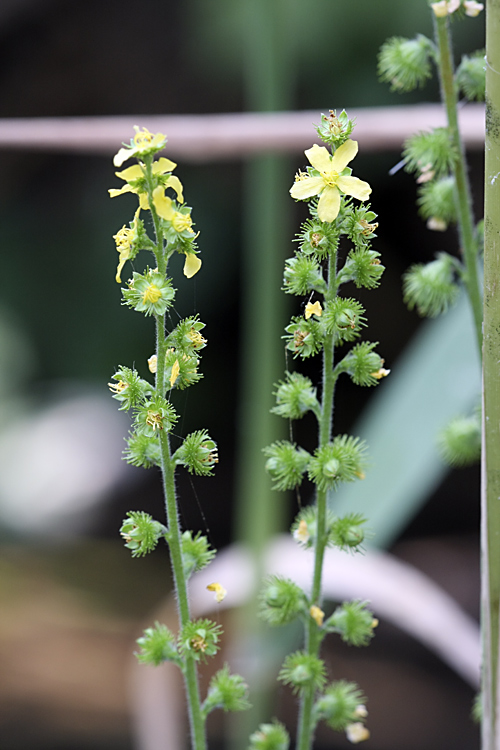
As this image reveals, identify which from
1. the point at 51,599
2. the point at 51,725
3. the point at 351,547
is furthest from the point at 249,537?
the point at 51,599

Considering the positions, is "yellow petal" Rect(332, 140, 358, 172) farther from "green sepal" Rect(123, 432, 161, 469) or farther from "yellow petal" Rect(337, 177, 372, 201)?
"green sepal" Rect(123, 432, 161, 469)

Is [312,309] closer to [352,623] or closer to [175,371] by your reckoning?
[175,371]

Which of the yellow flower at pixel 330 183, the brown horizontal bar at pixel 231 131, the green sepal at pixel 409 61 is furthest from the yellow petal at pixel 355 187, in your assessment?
the brown horizontal bar at pixel 231 131

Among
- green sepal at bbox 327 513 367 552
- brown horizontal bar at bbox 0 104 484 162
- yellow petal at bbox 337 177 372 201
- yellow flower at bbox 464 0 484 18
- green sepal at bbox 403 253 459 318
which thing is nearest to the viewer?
yellow petal at bbox 337 177 372 201

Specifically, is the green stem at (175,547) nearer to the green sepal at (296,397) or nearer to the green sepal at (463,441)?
the green sepal at (296,397)

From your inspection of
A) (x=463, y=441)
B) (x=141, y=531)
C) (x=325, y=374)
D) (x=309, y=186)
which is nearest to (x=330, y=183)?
(x=309, y=186)

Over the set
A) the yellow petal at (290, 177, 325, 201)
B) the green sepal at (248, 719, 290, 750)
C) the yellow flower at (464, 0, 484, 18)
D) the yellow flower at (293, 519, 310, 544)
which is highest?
the yellow flower at (464, 0, 484, 18)

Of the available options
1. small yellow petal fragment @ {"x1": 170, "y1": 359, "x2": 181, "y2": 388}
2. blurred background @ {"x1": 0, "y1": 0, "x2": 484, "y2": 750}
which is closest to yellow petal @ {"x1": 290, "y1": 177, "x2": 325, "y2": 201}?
small yellow petal fragment @ {"x1": 170, "y1": 359, "x2": 181, "y2": 388}

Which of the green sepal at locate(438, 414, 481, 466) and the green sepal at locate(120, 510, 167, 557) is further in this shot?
the green sepal at locate(438, 414, 481, 466)
